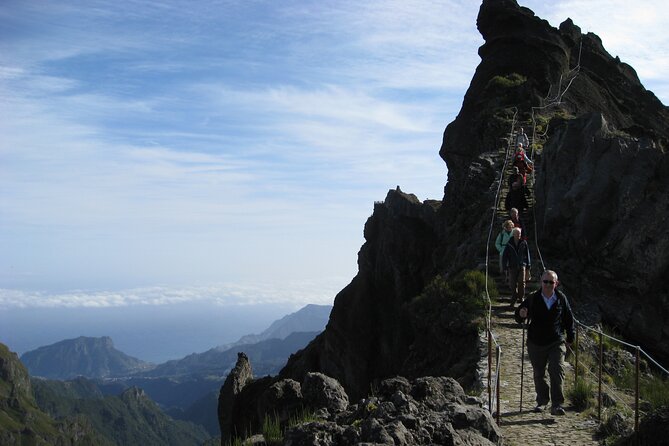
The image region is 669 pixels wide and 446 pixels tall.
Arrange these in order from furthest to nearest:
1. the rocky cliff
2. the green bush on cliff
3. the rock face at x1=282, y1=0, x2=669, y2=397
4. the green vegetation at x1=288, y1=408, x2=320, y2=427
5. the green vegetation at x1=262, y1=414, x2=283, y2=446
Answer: the rock face at x1=282, y1=0, x2=669, y2=397, the rocky cliff, the green bush on cliff, the green vegetation at x1=288, y1=408, x2=320, y2=427, the green vegetation at x1=262, y1=414, x2=283, y2=446

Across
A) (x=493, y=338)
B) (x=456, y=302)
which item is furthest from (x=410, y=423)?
(x=456, y=302)

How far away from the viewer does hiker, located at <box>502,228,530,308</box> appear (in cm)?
2116

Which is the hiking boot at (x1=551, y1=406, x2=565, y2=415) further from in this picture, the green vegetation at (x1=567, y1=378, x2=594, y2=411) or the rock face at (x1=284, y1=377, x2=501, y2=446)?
the rock face at (x1=284, y1=377, x2=501, y2=446)

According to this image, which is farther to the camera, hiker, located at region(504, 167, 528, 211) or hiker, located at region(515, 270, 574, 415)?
hiker, located at region(504, 167, 528, 211)

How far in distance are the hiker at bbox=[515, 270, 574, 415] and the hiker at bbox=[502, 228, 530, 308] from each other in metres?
8.08

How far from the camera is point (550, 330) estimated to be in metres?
13.0

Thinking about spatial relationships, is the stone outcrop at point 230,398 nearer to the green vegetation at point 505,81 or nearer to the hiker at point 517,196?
the hiker at point 517,196

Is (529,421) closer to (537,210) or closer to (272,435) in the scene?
(272,435)

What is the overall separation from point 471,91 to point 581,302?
38931 millimetres

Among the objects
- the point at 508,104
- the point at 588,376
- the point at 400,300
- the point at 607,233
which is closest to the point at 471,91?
the point at 508,104

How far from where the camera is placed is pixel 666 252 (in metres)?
22.3

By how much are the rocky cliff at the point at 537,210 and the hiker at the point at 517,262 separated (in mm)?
2759

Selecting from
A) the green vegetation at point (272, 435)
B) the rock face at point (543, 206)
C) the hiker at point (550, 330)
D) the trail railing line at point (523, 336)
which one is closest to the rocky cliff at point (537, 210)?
the rock face at point (543, 206)

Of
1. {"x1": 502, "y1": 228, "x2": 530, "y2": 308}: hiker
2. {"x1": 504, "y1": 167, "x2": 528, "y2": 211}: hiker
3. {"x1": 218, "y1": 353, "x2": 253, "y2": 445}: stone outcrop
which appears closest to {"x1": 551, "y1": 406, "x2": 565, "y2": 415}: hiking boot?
{"x1": 502, "y1": 228, "x2": 530, "y2": 308}: hiker
